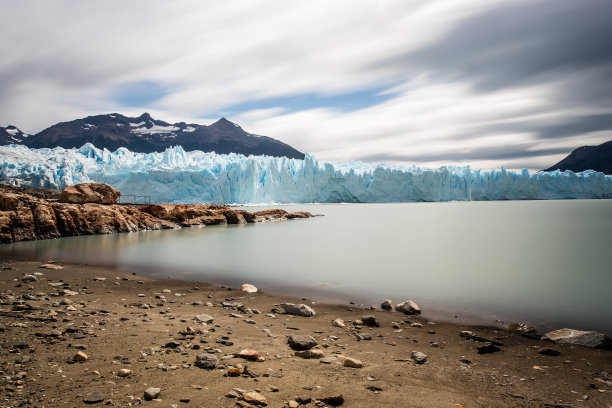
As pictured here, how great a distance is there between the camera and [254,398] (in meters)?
2.42

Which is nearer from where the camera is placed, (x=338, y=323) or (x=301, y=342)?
(x=301, y=342)

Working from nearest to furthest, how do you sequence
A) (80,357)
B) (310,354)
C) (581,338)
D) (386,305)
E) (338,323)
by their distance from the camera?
(80,357) → (310,354) → (581,338) → (338,323) → (386,305)

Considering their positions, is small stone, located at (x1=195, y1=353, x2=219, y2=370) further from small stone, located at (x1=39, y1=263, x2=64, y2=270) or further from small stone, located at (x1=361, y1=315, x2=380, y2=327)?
small stone, located at (x1=39, y1=263, x2=64, y2=270)

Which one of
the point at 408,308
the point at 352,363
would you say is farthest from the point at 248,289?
the point at 352,363

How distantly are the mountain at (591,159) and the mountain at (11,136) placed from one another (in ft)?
762

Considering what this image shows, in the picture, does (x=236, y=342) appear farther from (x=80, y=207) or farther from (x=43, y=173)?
(x=43, y=173)

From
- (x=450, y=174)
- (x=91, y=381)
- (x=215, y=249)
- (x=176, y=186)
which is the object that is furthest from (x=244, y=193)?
(x=91, y=381)

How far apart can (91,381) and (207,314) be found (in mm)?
2115

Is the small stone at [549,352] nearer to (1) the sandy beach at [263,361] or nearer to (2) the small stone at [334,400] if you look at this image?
(1) the sandy beach at [263,361]

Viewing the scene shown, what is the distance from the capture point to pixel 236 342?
3633 millimetres

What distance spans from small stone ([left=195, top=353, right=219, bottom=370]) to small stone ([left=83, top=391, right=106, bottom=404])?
74cm

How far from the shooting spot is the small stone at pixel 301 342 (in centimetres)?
355

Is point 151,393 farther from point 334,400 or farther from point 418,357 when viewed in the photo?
point 418,357

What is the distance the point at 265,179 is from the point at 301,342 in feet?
180
